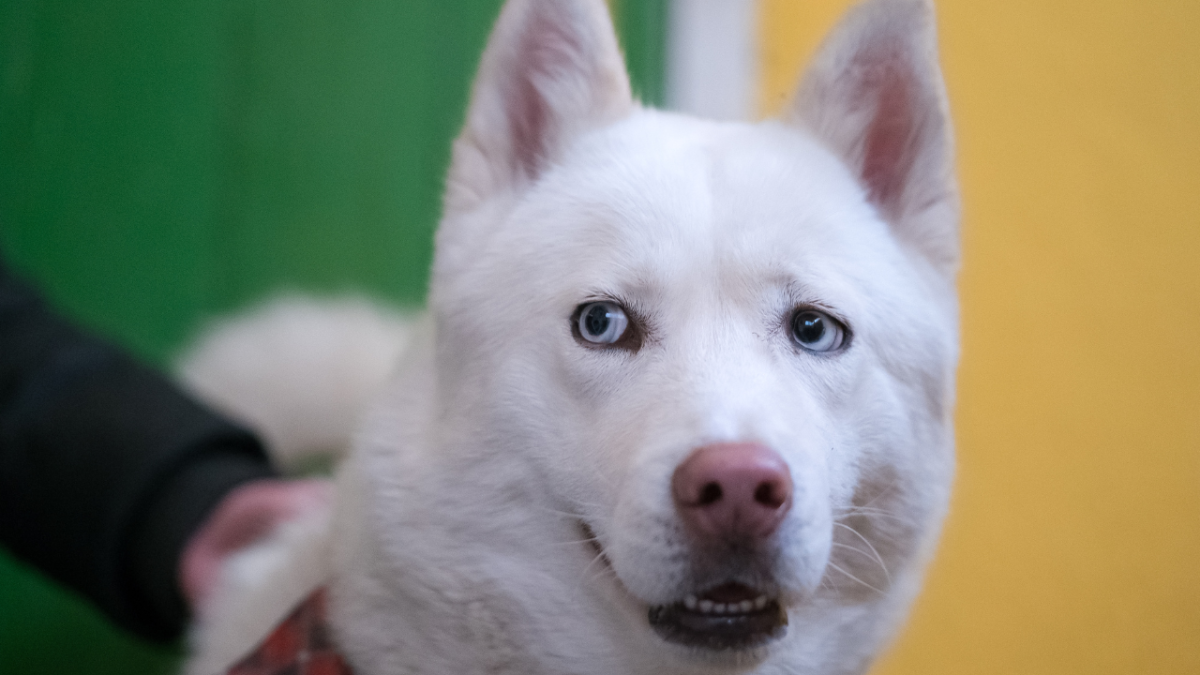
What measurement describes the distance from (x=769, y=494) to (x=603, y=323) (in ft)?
1.06

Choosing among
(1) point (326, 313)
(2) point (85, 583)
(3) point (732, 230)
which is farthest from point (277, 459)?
(3) point (732, 230)

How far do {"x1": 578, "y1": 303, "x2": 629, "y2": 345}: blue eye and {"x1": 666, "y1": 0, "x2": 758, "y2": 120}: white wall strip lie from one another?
4.49ft

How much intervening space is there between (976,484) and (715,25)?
1.54 metres

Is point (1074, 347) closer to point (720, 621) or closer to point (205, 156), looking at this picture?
point (720, 621)

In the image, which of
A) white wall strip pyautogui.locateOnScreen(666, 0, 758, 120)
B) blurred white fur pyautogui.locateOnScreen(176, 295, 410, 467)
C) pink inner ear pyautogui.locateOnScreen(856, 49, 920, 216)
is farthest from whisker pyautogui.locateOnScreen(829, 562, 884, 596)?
white wall strip pyautogui.locateOnScreen(666, 0, 758, 120)

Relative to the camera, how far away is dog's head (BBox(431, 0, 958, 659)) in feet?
3.02

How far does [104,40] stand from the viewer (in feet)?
6.97

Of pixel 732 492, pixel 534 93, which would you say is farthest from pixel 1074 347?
pixel 534 93

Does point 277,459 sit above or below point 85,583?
below

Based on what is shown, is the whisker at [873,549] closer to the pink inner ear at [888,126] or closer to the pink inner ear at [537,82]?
the pink inner ear at [888,126]

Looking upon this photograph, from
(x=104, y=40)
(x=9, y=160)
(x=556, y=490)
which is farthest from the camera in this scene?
(x=104, y=40)

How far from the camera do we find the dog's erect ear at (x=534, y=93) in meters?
1.19

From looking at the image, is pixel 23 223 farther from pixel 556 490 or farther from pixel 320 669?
pixel 556 490

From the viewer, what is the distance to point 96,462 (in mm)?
1570
